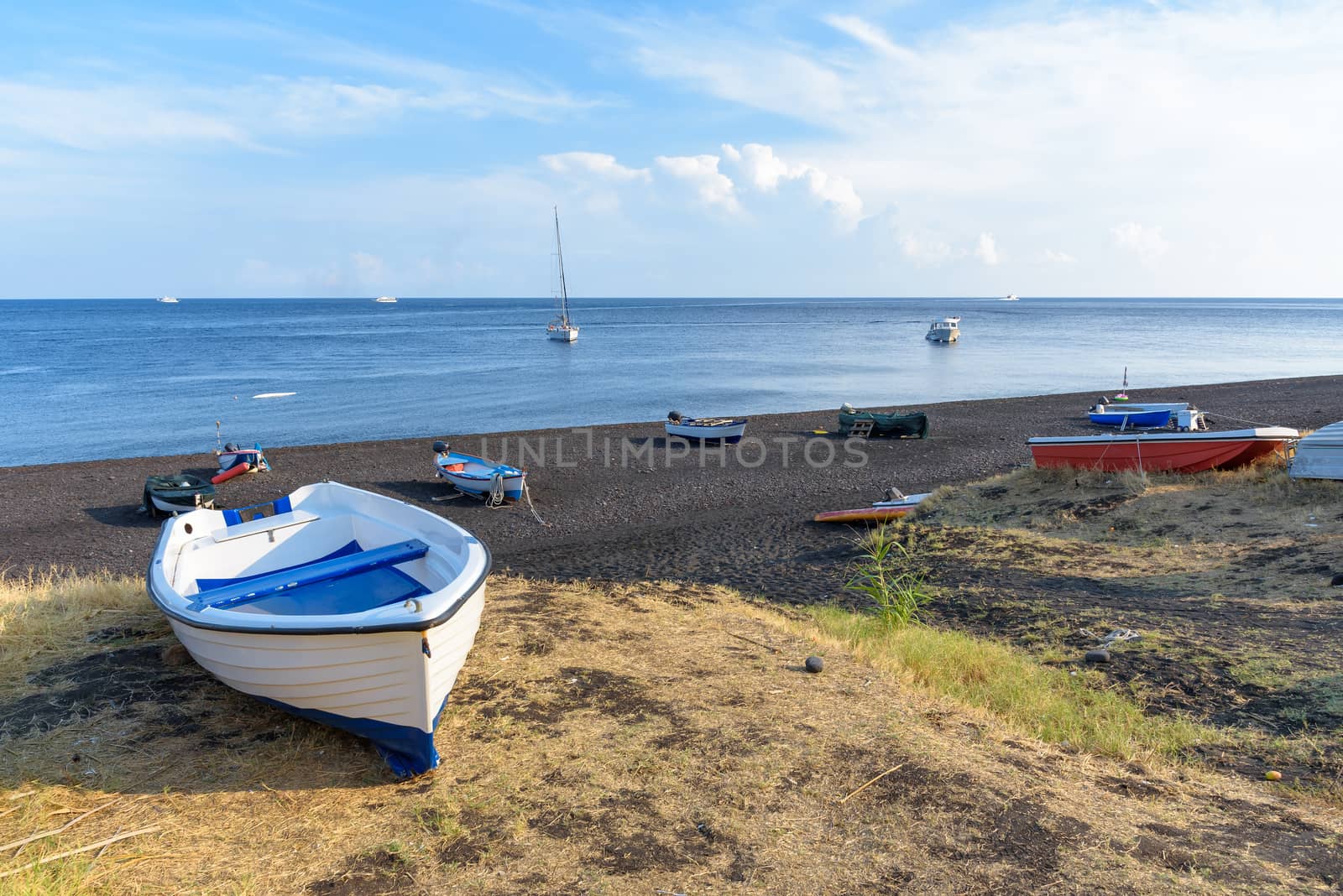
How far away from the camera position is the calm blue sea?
104 feet

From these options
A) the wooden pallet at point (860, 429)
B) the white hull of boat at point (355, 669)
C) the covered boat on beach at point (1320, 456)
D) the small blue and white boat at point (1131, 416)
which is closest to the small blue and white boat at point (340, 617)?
the white hull of boat at point (355, 669)

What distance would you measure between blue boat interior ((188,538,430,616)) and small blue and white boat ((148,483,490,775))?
0.01 m

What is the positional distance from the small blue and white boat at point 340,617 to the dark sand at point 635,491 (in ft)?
17.2

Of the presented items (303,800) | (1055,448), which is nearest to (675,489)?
(1055,448)

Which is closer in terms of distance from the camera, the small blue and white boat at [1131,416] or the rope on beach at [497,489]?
the rope on beach at [497,489]

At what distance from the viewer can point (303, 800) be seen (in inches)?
177

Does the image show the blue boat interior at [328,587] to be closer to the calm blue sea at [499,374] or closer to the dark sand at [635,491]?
the dark sand at [635,491]

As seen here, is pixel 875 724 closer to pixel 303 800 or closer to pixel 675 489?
pixel 303 800

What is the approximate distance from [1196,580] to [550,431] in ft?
68.7

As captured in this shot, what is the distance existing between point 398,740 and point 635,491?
13748 mm

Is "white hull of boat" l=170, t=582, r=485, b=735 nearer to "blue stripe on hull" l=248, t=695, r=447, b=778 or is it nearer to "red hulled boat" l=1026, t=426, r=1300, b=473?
"blue stripe on hull" l=248, t=695, r=447, b=778

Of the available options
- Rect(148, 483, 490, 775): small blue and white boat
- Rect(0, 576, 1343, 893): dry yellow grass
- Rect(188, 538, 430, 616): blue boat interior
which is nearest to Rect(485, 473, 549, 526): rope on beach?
Rect(148, 483, 490, 775): small blue and white boat

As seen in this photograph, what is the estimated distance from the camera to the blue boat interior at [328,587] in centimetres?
589

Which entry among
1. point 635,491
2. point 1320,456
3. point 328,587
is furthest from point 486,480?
point 1320,456
